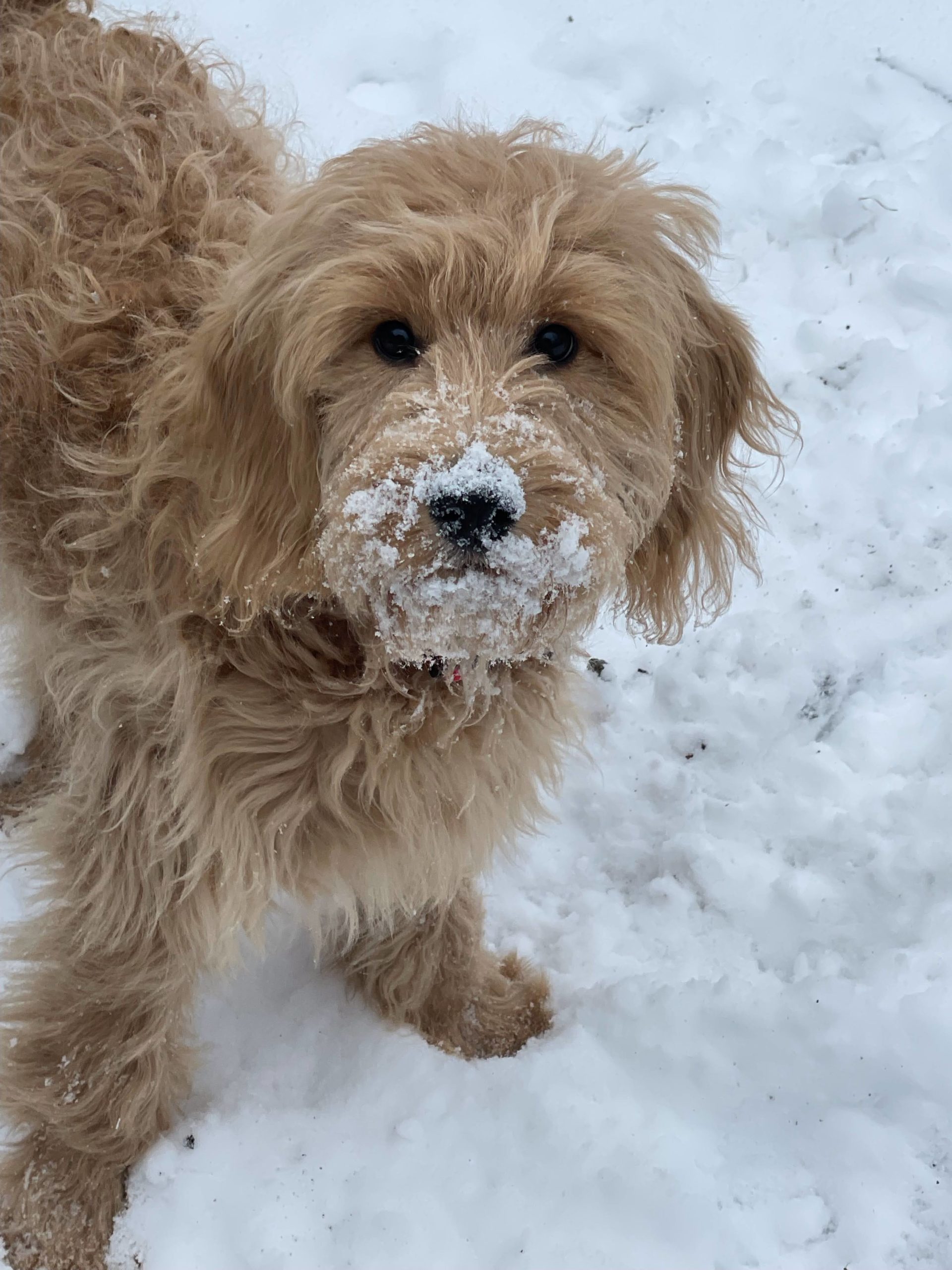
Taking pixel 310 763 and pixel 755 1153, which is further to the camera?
pixel 755 1153

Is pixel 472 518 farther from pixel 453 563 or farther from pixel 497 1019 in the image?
pixel 497 1019

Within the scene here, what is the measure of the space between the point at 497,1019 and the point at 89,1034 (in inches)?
40.0

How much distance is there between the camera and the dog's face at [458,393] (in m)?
1.67

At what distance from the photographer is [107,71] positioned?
2697mm

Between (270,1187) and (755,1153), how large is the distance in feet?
3.62

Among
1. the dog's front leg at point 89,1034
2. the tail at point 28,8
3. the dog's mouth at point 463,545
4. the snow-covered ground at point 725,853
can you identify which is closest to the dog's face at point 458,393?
the dog's mouth at point 463,545

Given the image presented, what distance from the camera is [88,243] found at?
2.40m

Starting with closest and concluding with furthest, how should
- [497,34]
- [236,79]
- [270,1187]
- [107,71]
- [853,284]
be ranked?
[270,1187] < [107,71] < [236,79] < [853,284] < [497,34]

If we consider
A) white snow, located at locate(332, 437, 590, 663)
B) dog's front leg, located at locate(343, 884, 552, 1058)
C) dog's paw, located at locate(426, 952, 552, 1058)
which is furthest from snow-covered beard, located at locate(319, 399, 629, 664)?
dog's paw, located at locate(426, 952, 552, 1058)

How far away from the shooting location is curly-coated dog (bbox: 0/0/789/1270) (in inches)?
69.2

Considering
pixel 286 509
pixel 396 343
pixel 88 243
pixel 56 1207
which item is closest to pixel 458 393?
pixel 396 343

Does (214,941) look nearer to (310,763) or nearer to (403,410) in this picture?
(310,763)

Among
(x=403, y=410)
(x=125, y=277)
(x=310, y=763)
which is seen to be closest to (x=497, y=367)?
(x=403, y=410)

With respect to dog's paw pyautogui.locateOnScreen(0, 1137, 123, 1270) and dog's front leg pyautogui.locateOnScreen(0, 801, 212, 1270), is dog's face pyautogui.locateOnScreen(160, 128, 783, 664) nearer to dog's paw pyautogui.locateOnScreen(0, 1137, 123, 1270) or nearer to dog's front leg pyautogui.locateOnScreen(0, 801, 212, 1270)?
dog's front leg pyautogui.locateOnScreen(0, 801, 212, 1270)
